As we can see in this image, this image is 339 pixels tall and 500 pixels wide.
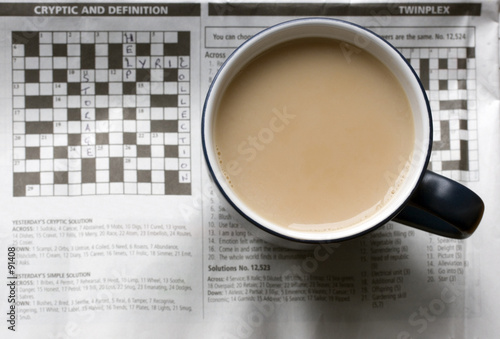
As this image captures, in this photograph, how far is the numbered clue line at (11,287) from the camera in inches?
26.0

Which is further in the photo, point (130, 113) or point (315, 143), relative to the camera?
point (130, 113)

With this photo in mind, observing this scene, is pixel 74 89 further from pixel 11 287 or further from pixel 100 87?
pixel 11 287

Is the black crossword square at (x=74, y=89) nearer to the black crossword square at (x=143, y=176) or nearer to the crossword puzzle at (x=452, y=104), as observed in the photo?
the black crossword square at (x=143, y=176)

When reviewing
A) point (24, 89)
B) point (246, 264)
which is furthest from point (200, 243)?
point (24, 89)

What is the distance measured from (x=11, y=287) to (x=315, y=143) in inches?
16.3

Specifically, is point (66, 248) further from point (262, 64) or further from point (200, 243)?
point (262, 64)

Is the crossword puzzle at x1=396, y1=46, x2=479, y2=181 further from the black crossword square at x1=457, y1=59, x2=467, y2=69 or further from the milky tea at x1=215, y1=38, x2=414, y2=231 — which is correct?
the milky tea at x1=215, y1=38, x2=414, y2=231

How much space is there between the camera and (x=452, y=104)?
0.68 metres

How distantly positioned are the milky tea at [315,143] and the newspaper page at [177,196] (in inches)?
5.1

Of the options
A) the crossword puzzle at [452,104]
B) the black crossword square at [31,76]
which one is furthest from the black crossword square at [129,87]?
the crossword puzzle at [452,104]

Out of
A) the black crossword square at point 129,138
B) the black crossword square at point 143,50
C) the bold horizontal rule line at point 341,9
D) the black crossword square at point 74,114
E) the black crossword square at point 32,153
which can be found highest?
the bold horizontal rule line at point 341,9

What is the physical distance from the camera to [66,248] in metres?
0.66

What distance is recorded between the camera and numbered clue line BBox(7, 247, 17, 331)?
66cm

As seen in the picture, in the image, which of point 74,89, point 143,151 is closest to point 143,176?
point 143,151
